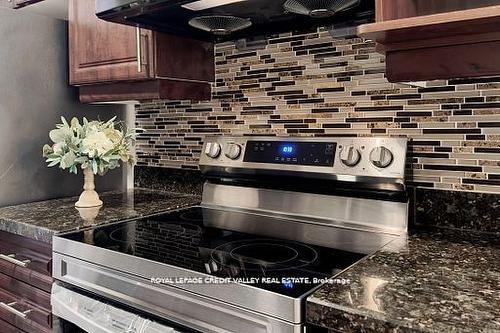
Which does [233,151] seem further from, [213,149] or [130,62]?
[130,62]

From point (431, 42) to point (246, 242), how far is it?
0.66 meters

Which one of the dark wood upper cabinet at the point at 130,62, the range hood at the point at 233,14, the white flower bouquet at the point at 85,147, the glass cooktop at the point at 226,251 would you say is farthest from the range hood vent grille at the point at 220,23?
the glass cooktop at the point at 226,251

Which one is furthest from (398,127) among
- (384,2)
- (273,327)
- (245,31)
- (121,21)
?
(121,21)

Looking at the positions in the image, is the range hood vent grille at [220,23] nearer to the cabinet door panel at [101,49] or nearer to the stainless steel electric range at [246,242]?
the cabinet door panel at [101,49]

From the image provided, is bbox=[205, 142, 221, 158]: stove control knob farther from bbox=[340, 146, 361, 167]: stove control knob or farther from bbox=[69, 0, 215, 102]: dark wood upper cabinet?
bbox=[340, 146, 361, 167]: stove control knob

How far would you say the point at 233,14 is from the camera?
130 centimetres

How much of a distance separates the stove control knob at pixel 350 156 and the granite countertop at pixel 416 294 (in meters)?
0.33

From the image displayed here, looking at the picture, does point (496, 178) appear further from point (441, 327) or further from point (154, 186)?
point (154, 186)

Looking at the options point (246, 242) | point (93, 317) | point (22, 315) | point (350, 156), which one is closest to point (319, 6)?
point (350, 156)

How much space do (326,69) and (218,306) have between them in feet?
2.84

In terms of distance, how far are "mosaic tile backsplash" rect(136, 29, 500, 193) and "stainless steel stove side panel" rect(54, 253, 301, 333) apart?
695 millimetres

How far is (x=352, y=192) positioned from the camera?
4.24ft

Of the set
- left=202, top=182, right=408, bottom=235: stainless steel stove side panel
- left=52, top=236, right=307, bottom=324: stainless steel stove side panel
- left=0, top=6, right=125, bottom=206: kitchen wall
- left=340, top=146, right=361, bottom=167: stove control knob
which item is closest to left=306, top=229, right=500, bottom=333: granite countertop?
left=52, top=236, right=307, bottom=324: stainless steel stove side panel

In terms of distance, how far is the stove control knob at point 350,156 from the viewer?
126cm
